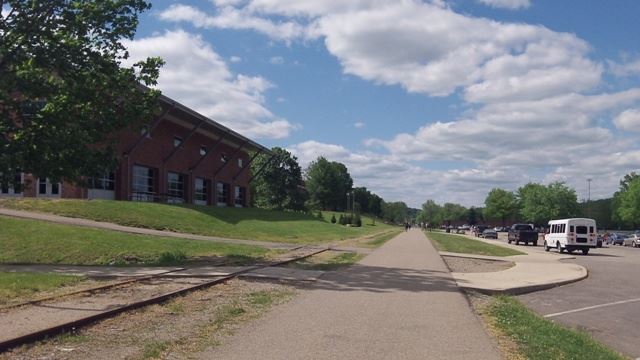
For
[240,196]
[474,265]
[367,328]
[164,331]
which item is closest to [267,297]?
[367,328]

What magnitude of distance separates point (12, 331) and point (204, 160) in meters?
60.9

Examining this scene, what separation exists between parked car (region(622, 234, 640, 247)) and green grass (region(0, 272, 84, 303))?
197 ft

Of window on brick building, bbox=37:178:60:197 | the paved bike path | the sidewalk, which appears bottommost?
the sidewalk

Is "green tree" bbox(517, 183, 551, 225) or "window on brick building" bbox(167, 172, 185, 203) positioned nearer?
"window on brick building" bbox(167, 172, 185, 203)

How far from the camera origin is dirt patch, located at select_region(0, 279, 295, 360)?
292 inches

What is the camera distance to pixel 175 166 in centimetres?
6016

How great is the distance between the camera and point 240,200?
8319cm

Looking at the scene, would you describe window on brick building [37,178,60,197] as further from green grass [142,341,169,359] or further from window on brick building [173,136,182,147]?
green grass [142,341,169,359]

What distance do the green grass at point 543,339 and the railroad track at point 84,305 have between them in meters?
6.05

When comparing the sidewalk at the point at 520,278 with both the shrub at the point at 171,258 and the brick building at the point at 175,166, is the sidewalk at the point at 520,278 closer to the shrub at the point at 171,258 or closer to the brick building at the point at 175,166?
the shrub at the point at 171,258

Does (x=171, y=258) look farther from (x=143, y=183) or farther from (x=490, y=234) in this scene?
(x=490, y=234)

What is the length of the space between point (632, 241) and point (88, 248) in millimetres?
57599

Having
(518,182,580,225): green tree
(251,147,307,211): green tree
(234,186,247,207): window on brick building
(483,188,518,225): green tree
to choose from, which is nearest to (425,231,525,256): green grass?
(234,186,247,207): window on brick building

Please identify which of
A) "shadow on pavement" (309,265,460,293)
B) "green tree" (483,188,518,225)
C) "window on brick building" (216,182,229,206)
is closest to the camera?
"shadow on pavement" (309,265,460,293)
